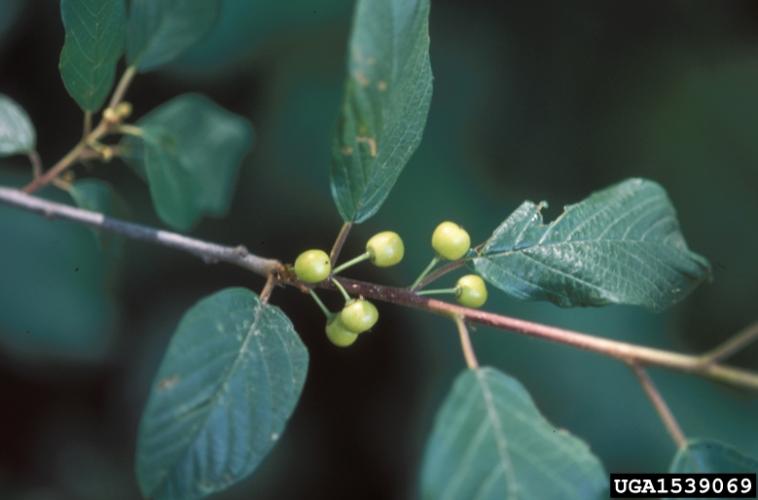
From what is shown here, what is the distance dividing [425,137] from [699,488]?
1.57m

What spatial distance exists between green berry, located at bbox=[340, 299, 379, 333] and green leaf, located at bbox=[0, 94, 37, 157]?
0.97 metres

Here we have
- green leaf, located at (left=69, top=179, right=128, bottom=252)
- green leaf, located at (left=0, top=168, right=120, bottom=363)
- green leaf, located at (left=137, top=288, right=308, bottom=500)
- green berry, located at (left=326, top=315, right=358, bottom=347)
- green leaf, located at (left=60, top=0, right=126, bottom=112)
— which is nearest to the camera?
green leaf, located at (left=137, top=288, right=308, bottom=500)

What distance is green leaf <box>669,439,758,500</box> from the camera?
1.09 m

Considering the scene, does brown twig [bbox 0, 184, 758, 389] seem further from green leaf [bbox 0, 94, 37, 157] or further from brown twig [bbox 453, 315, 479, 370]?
green leaf [bbox 0, 94, 37, 157]

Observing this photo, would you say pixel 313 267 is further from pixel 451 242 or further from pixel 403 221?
pixel 403 221

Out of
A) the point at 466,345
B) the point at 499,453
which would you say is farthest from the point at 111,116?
the point at 499,453

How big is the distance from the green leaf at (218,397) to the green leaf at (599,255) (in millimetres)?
362

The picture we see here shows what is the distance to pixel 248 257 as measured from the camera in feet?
4.05

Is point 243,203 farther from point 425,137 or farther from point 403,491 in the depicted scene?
point 403,491

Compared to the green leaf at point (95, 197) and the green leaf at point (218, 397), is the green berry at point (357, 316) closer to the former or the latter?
the green leaf at point (218, 397)

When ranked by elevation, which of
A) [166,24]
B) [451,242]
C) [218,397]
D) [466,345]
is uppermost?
[166,24]

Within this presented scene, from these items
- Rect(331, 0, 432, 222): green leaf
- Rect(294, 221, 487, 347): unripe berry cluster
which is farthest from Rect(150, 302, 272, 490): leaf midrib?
Rect(331, 0, 432, 222): green leaf

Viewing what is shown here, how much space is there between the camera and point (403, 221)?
92.0 inches

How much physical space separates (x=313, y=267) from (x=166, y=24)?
83 cm
